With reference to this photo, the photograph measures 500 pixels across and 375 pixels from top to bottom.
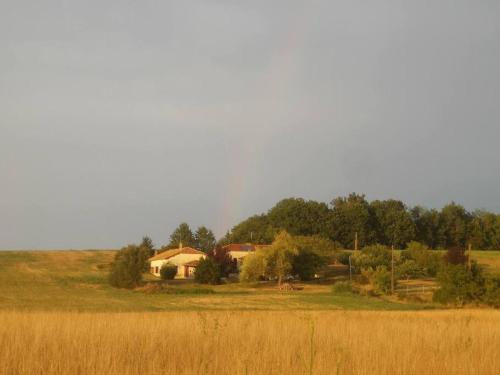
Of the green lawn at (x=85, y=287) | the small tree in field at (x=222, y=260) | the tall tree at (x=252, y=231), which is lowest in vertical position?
the green lawn at (x=85, y=287)

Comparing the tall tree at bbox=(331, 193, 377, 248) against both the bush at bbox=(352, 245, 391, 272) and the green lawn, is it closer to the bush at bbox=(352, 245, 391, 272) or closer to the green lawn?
the bush at bbox=(352, 245, 391, 272)

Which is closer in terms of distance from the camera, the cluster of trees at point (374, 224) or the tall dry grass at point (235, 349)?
the tall dry grass at point (235, 349)

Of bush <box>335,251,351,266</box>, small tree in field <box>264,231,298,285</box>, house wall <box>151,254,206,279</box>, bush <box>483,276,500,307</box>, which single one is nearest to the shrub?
small tree in field <box>264,231,298,285</box>

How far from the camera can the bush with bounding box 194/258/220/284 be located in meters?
72.4

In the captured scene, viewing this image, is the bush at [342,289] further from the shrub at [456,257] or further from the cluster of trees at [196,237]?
the cluster of trees at [196,237]

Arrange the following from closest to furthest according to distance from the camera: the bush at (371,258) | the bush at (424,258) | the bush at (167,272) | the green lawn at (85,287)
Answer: the green lawn at (85,287) < the bush at (167,272) < the bush at (371,258) < the bush at (424,258)

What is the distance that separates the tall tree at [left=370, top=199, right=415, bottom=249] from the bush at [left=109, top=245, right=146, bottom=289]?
62.1 metres

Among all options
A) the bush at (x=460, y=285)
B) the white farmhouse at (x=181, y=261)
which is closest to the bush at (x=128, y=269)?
the white farmhouse at (x=181, y=261)

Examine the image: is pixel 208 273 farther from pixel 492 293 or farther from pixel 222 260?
pixel 492 293

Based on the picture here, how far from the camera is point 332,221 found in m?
117

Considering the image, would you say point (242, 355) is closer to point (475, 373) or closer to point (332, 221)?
point (475, 373)

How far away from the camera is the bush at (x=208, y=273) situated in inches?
2852

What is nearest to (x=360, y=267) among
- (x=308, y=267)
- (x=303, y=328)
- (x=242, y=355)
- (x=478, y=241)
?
(x=308, y=267)

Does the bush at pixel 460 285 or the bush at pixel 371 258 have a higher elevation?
the bush at pixel 371 258
